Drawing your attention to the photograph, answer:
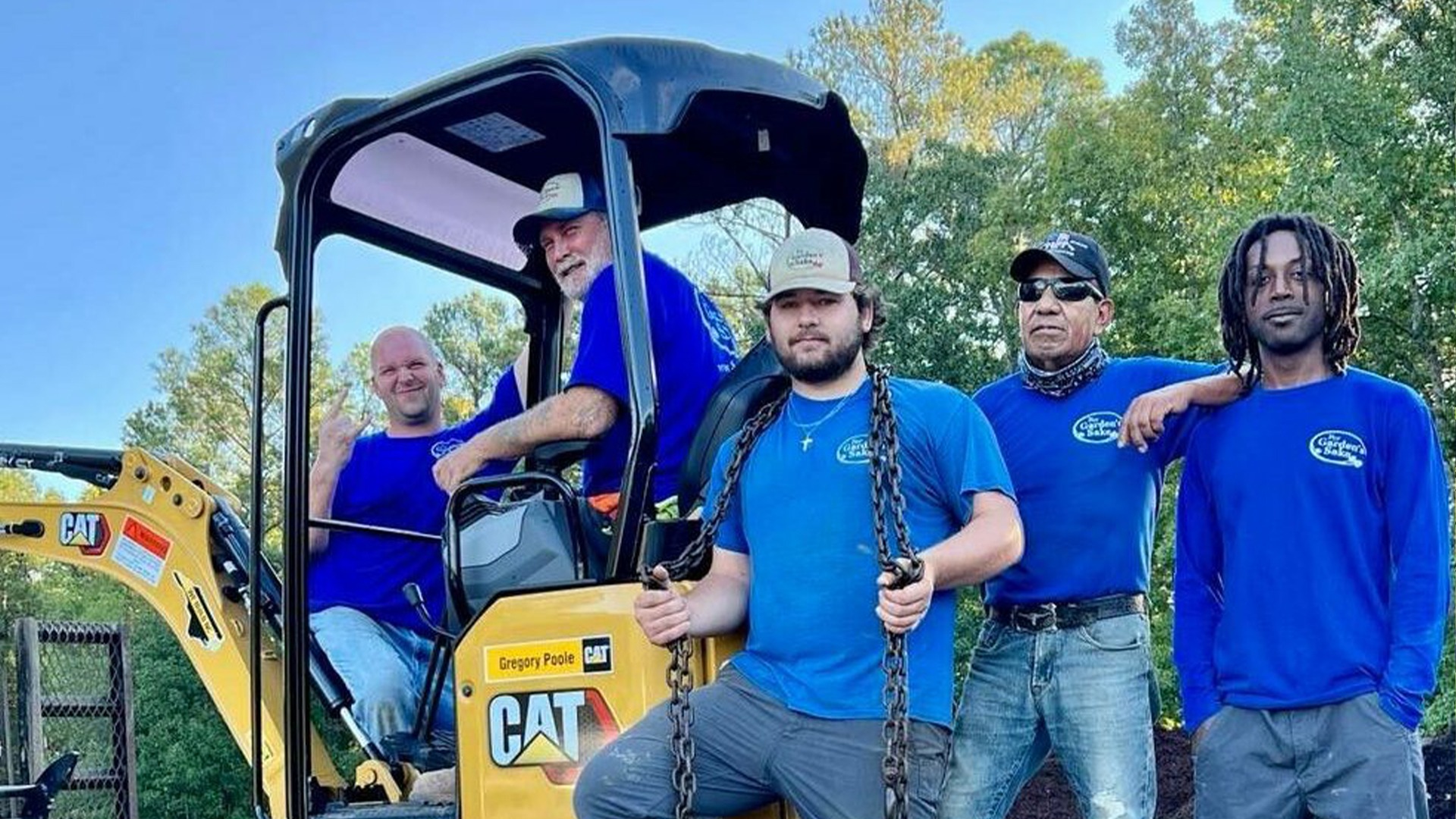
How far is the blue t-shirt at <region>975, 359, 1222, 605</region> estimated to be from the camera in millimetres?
3730

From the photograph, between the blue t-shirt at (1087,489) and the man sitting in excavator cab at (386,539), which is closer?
the blue t-shirt at (1087,489)

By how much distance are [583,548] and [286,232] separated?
1.28 meters

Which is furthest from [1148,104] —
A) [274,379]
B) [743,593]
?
[743,593]

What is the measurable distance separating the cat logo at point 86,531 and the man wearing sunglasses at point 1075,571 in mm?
3502

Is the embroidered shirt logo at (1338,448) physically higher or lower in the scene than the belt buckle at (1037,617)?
higher

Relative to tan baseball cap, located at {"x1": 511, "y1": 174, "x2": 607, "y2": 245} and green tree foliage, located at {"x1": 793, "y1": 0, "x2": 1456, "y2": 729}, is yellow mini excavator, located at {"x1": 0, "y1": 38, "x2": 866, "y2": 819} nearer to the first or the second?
tan baseball cap, located at {"x1": 511, "y1": 174, "x2": 607, "y2": 245}

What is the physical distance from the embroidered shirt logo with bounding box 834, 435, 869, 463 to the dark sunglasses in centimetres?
90

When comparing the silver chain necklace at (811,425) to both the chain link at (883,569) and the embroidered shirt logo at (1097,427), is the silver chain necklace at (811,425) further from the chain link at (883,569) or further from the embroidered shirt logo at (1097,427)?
the embroidered shirt logo at (1097,427)

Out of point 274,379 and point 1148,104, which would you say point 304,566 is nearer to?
point 274,379

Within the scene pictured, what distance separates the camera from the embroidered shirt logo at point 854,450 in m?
3.21

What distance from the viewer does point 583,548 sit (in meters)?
3.81

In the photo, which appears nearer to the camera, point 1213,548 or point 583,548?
point 1213,548

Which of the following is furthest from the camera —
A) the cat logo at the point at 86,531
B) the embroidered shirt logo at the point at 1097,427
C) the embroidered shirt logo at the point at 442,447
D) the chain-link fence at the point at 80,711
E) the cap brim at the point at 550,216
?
the chain-link fence at the point at 80,711

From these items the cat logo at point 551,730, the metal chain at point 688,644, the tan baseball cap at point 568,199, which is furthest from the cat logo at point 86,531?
the metal chain at point 688,644
